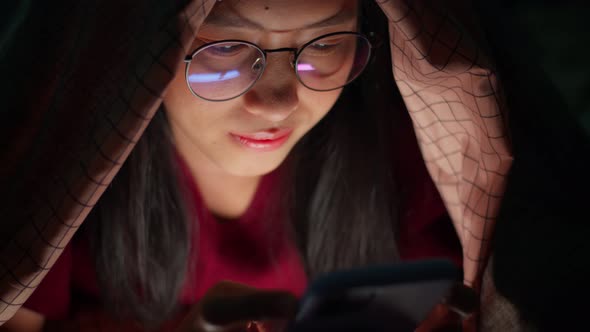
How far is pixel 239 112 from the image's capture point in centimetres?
85

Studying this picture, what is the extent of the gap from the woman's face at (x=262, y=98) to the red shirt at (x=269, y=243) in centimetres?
20

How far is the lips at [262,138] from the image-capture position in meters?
0.88

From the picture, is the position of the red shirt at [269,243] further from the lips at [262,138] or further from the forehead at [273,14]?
the forehead at [273,14]

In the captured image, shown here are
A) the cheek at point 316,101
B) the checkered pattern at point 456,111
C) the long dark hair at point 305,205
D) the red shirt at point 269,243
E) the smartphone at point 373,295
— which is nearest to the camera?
the smartphone at point 373,295

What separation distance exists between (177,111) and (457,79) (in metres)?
0.33

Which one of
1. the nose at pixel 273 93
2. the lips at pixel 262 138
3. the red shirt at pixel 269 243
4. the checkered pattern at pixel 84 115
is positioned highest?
the checkered pattern at pixel 84 115

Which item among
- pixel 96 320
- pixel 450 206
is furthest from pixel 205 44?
pixel 96 320

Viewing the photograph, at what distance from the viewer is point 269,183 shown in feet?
3.66

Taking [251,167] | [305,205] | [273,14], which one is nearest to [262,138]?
[251,167]

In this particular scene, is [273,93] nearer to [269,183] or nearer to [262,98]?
[262,98]

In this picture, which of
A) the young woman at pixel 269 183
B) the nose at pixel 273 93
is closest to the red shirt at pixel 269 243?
the young woman at pixel 269 183

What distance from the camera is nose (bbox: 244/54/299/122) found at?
82 centimetres

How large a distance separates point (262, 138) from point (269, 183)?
0.78 ft

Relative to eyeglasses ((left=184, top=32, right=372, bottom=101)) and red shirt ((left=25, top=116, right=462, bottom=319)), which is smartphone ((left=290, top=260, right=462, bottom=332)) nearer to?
eyeglasses ((left=184, top=32, right=372, bottom=101))
